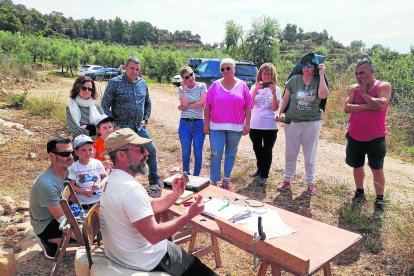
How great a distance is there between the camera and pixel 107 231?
6.76ft

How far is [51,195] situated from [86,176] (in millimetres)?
615

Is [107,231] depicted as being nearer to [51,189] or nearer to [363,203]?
[51,189]

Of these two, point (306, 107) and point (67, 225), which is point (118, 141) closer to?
point (67, 225)

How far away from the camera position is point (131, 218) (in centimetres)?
190

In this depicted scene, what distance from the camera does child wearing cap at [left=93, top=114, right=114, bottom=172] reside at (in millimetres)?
3850

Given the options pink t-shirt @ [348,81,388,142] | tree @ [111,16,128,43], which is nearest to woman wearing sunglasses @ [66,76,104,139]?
pink t-shirt @ [348,81,388,142]

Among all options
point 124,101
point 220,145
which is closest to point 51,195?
point 124,101

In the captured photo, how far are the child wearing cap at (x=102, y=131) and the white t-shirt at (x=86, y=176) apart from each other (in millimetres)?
279

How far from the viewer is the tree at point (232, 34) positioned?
27.6 m

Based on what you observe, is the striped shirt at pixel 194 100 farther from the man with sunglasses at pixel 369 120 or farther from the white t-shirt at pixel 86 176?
the man with sunglasses at pixel 369 120

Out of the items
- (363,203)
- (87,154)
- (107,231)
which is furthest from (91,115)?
(363,203)

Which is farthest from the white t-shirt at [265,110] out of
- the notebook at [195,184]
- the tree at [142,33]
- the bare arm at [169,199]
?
the tree at [142,33]

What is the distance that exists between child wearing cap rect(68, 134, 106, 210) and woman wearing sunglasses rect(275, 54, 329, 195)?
238cm

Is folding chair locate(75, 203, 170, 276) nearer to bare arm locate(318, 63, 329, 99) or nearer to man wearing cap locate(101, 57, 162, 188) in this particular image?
man wearing cap locate(101, 57, 162, 188)
